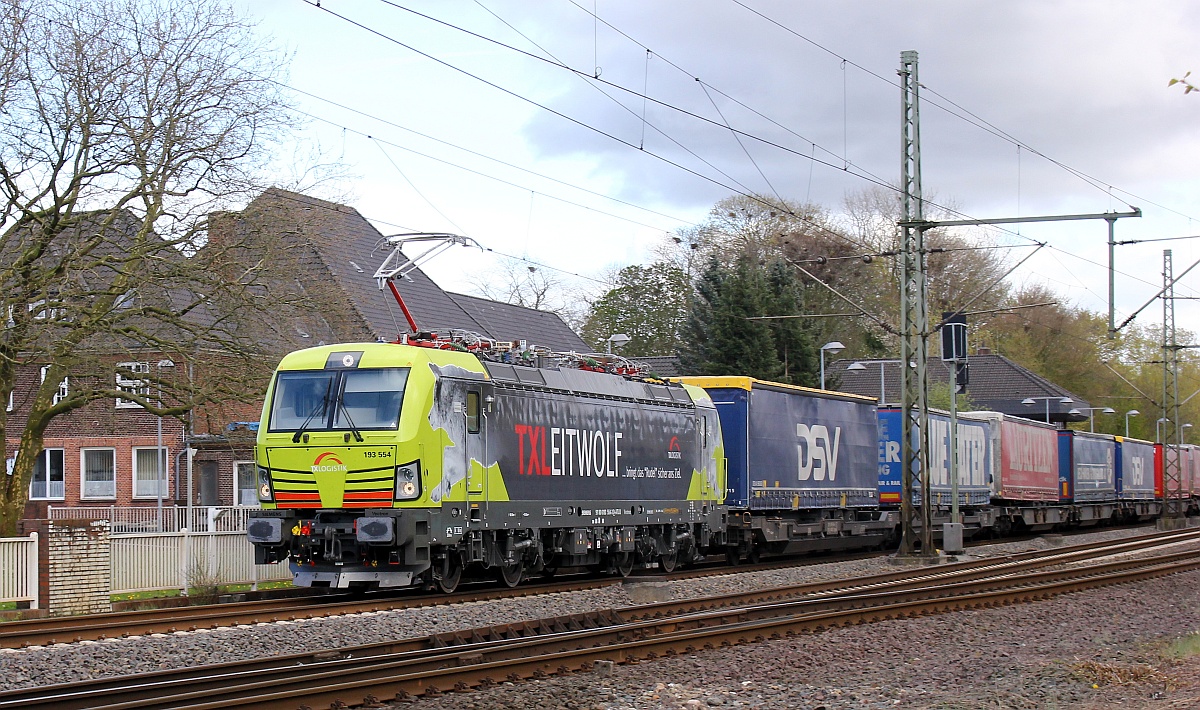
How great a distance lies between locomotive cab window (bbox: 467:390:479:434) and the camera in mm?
17609

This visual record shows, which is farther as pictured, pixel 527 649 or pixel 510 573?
pixel 510 573

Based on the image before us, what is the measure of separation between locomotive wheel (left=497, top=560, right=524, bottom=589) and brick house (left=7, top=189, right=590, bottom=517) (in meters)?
4.51

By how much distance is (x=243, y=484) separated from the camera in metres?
40.5

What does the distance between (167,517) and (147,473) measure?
557cm

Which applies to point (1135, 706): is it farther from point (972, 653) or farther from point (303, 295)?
point (303, 295)

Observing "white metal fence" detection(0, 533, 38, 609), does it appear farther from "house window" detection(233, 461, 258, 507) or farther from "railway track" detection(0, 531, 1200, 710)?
"house window" detection(233, 461, 258, 507)

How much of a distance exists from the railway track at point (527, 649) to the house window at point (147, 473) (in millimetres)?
26066

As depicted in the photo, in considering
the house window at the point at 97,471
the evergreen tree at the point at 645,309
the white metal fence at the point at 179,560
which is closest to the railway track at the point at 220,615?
the white metal fence at the point at 179,560

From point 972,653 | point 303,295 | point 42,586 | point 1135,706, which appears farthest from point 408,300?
point 1135,706

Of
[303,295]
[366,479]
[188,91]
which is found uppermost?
[188,91]

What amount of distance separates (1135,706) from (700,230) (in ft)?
203

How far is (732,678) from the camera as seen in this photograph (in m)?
11.6

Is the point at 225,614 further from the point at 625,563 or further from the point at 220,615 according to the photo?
the point at 625,563

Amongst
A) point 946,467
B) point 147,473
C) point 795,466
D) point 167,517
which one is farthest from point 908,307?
point 147,473
